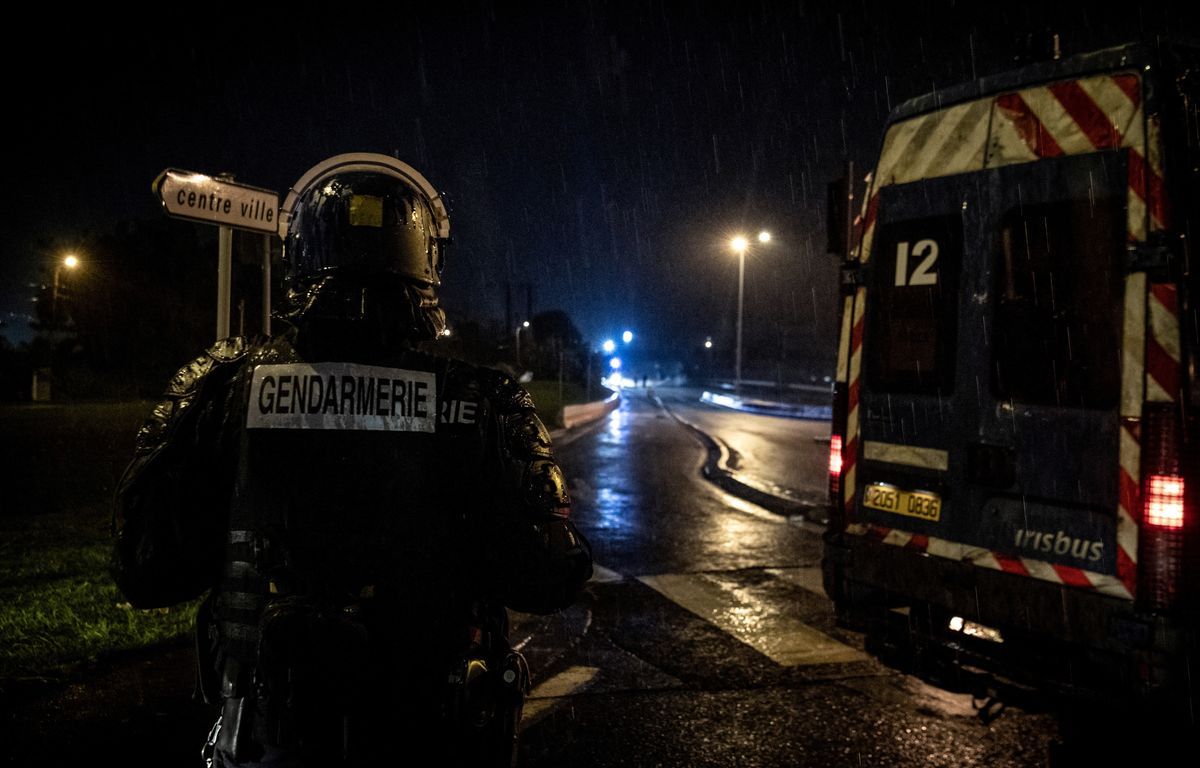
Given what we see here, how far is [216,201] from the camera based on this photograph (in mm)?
5234

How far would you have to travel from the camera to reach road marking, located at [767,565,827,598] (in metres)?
6.73

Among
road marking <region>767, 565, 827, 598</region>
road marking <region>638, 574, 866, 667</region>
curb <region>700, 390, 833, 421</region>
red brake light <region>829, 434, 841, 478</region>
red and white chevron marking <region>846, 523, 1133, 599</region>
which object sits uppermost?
red brake light <region>829, 434, 841, 478</region>

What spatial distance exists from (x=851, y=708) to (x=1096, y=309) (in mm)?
2352

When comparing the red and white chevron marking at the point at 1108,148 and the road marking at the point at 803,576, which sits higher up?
the red and white chevron marking at the point at 1108,148

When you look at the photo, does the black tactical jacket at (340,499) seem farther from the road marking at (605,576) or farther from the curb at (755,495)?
the curb at (755,495)

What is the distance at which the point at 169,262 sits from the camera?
40.4 metres

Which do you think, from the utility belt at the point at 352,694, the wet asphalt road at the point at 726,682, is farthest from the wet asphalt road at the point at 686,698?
the utility belt at the point at 352,694

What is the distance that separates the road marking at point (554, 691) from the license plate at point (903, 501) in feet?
6.24

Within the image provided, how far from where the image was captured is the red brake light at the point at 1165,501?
10.5ft

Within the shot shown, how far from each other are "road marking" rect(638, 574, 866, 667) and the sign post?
3.94 meters

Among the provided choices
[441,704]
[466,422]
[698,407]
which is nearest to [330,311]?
[466,422]

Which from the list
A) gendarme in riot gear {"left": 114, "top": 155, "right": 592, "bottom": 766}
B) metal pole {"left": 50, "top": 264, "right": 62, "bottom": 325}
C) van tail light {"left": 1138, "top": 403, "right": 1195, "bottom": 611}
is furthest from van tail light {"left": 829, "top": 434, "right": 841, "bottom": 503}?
metal pole {"left": 50, "top": 264, "right": 62, "bottom": 325}

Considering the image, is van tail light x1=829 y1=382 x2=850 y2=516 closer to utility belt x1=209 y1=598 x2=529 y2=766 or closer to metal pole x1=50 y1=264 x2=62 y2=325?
utility belt x1=209 y1=598 x2=529 y2=766

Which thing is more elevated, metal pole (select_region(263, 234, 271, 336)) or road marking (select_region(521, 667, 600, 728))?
metal pole (select_region(263, 234, 271, 336))
